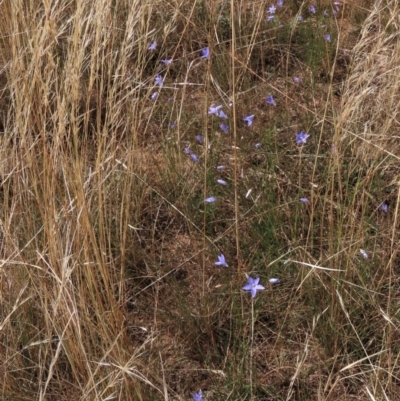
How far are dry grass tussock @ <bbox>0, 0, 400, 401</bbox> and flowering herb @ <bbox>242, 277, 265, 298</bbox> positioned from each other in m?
0.03

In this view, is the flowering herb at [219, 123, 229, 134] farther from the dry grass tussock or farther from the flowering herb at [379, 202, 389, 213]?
the flowering herb at [379, 202, 389, 213]

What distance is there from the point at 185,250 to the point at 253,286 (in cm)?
36

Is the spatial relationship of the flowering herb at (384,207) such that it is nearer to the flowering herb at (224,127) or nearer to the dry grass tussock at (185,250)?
the dry grass tussock at (185,250)

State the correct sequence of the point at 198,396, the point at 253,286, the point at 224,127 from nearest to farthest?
→ the point at 198,396, the point at 253,286, the point at 224,127

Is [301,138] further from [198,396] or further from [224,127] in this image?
[198,396]

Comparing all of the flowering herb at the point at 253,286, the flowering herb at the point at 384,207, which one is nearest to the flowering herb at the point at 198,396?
the flowering herb at the point at 253,286

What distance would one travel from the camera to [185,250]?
2.00 meters

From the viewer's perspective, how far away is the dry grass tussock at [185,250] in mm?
1532

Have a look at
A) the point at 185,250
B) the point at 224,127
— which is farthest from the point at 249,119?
the point at 185,250

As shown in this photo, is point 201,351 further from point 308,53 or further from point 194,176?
point 308,53

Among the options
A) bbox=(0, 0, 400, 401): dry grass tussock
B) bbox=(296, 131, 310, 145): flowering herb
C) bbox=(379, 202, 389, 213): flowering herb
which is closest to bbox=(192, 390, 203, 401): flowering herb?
bbox=(0, 0, 400, 401): dry grass tussock

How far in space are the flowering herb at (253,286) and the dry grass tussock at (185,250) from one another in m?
0.03

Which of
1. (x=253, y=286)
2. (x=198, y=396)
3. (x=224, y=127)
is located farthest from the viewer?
(x=224, y=127)

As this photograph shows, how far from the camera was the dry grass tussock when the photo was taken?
5.03ft
